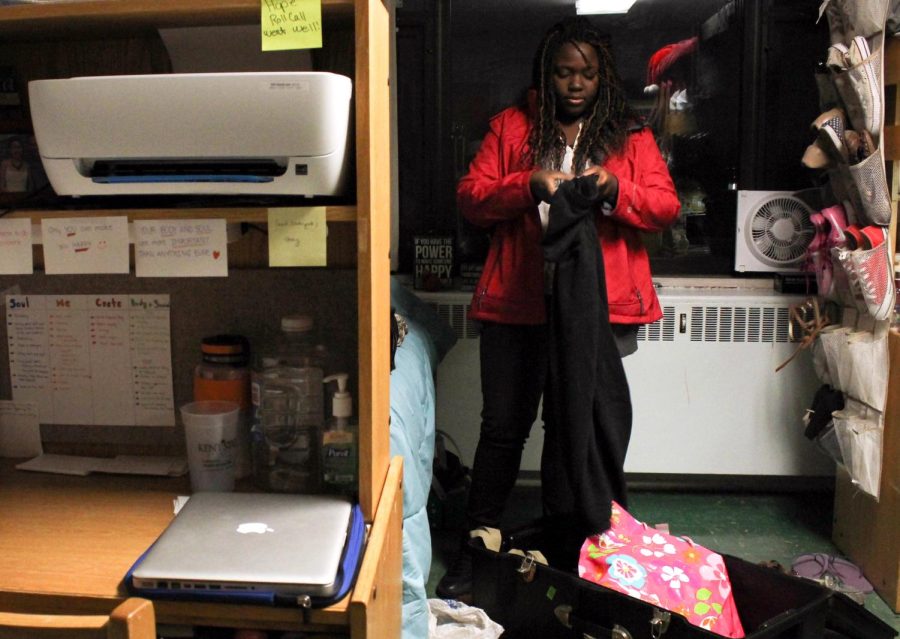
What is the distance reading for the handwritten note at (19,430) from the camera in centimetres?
121

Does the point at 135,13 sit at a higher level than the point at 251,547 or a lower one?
higher

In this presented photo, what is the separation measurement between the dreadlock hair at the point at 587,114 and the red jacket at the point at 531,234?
0.04 meters

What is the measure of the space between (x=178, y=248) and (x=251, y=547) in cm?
37

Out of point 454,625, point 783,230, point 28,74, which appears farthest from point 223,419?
point 783,230

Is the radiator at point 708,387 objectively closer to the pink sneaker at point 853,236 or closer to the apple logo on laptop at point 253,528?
the pink sneaker at point 853,236

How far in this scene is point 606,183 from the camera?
72.6 inches

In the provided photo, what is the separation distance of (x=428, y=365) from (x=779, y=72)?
1.72m

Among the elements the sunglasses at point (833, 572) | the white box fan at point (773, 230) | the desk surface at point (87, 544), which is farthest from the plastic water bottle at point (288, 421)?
the white box fan at point (773, 230)

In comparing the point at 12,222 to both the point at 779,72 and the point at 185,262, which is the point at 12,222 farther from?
the point at 779,72

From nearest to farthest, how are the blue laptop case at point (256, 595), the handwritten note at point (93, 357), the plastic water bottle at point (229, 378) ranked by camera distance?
the blue laptop case at point (256, 595)
the plastic water bottle at point (229, 378)
the handwritten note at point (93, 357)

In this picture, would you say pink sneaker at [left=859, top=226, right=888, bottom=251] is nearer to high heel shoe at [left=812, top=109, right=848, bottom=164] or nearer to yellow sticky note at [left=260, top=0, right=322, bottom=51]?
high heel shoe at [left=812, top=109, right=848, bottom=164]

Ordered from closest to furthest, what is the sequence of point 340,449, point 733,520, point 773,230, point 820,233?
point 340,449, point 820,233, point 733,520, point 773,230

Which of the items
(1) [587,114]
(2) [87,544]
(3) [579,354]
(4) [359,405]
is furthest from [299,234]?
(1) [587,114]

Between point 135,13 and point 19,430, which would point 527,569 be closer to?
point 19,430
